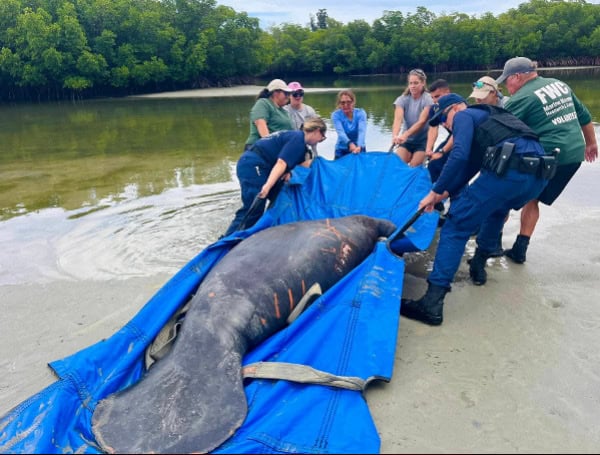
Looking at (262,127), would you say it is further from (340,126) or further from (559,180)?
(559,180)

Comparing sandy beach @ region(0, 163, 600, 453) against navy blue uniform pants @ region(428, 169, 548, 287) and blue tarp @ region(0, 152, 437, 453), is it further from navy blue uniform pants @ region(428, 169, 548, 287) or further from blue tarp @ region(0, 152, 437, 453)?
navy blue uniform pants @ region(428, 169, 548, 287)

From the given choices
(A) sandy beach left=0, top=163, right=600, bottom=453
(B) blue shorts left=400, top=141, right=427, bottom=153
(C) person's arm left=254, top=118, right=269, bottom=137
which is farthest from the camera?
(B) blue shorts left=400, top=141, right=427, bottom=153

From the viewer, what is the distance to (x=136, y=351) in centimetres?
341

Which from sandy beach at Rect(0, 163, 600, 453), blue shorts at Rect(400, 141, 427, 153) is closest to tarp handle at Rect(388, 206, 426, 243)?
sandy beach at Rect(0, 163, 600, 453)

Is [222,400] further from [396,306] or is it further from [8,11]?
[8,11]

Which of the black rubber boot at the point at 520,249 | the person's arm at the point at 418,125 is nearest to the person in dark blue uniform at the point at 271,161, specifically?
the person's arm at the point at 418,125

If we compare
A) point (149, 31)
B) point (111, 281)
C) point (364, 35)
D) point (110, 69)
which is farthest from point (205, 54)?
point (111, 281)

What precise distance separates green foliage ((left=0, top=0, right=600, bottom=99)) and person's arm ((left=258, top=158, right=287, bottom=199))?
149 ft

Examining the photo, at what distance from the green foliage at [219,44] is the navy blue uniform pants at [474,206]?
47.0 meters

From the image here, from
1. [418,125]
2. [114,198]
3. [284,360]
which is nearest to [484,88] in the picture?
[418,125]

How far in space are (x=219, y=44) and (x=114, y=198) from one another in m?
56.3

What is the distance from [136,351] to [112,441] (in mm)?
879

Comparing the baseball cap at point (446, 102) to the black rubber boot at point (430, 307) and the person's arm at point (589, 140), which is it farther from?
the black rubber boot at point (430, 307)

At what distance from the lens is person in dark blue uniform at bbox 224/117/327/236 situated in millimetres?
5336
